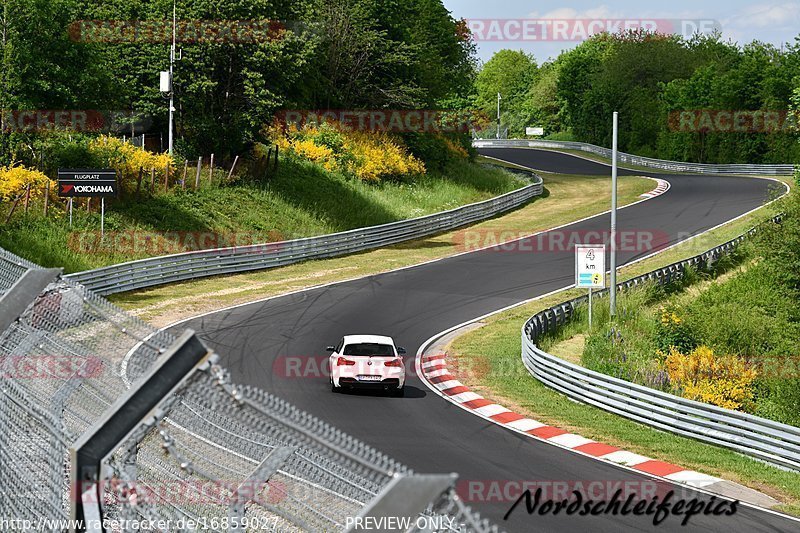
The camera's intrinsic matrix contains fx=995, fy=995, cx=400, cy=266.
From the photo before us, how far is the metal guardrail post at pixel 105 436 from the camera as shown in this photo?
15.4 feet

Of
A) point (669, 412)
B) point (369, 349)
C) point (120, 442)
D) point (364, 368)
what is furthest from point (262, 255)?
point (120, 442)

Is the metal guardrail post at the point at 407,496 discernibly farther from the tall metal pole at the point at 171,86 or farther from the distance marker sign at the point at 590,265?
the tall metal pole at the point at 171,86

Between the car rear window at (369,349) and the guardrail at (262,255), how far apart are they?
1057 centimetres

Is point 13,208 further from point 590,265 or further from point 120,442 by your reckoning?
point 120,442

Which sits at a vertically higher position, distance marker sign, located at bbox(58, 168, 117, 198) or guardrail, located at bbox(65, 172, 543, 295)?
distance marker sign, located at bbox(58, 168, 117, 198)

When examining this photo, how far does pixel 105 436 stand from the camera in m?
4.77

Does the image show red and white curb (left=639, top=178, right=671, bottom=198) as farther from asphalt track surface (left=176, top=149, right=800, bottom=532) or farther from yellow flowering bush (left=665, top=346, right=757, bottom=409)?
yellow flowering bush (left=665, top=346, right=757, bottom=409)

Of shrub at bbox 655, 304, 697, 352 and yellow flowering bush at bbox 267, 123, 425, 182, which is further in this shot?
yellow flowering bush at bbox 267, 123, 425, 182

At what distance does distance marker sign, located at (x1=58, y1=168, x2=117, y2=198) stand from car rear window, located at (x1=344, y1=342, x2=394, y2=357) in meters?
15.4

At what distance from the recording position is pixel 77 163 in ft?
126

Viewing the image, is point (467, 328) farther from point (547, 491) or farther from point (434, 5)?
point (434, 5)

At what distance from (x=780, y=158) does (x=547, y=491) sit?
75355 millimetres

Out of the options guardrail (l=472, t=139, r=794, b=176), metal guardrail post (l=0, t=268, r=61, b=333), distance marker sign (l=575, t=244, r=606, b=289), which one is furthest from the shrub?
guardrail (l=472, t=139, r=794, b=176)

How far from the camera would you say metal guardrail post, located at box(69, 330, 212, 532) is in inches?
185
